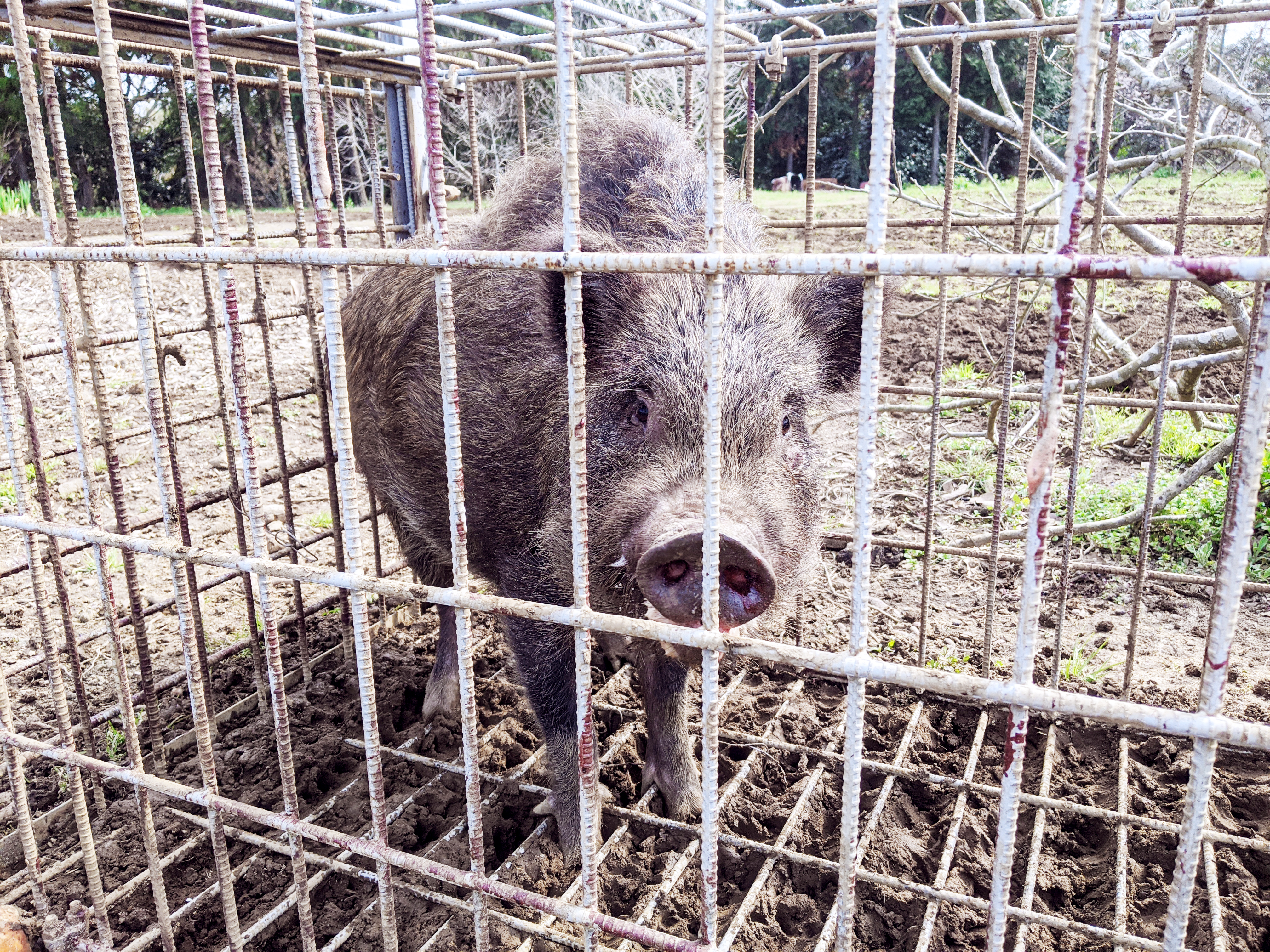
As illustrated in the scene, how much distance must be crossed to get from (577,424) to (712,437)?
224 mm

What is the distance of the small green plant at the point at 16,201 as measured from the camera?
11.0 meters

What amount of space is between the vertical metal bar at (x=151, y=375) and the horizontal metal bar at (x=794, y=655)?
17cm

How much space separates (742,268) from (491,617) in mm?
3164

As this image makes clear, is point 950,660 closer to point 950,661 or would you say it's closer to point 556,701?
point 950,661

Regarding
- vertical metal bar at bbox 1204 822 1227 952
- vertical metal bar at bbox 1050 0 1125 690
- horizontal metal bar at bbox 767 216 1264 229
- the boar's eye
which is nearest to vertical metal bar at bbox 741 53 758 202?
horizontal metal bar at bbox 767 216 1264 229

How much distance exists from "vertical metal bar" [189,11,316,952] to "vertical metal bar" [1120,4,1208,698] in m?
2.39

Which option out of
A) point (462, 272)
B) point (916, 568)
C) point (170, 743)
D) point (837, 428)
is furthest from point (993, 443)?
point (170, 743)

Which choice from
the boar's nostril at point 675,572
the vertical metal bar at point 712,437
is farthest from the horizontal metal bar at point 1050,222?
→ the vertical metal bar at point 712,437

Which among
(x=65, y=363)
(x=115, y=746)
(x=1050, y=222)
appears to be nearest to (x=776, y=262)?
Result: (x=65, y=363)

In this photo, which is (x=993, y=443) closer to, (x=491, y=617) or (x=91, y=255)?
(x=491, y=617)

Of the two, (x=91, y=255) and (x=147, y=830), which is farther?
(x=147, y=830)

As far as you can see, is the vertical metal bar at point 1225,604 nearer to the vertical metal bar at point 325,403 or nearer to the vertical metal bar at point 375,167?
the vertical metal bar at point 325,403

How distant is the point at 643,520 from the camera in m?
2.28

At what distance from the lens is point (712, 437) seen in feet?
4.58
